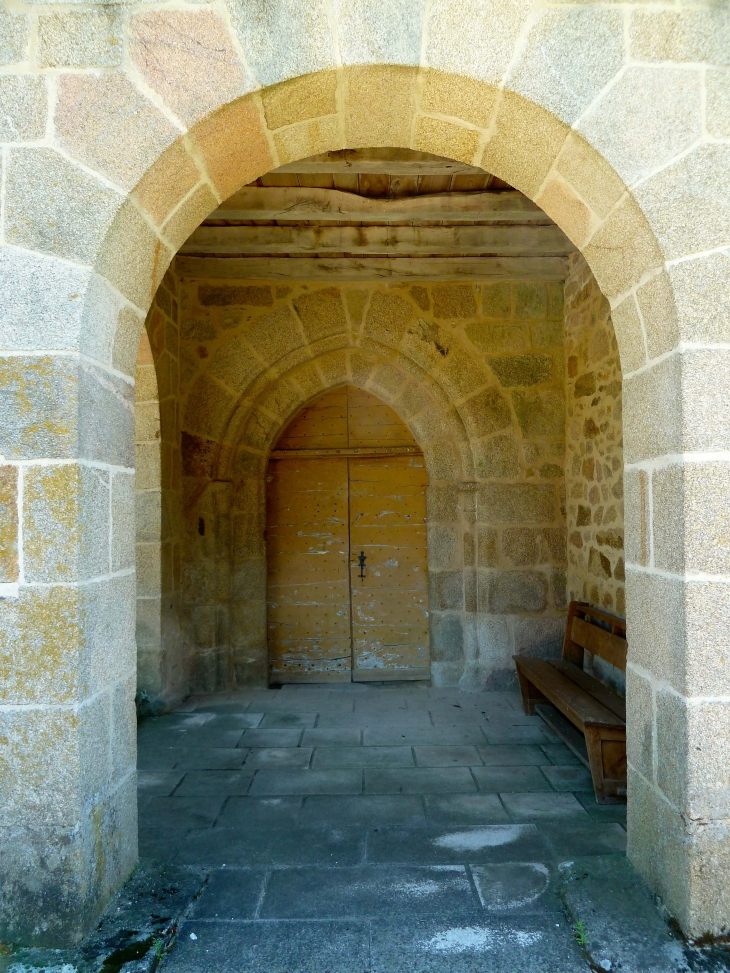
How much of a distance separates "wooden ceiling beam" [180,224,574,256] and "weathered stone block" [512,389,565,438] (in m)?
0.95

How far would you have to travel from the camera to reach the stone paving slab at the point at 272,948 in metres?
1.73

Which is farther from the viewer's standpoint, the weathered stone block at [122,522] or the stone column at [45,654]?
the weathered stone block at [122,522]

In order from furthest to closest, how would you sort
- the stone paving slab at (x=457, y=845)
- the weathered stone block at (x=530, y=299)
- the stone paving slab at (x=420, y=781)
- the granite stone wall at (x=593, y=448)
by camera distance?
the weathered stone block at (x=530, y=299), the granite stone wall at (x=593, y=448), the stone paving slab at (x=420, y=781), the stone paving slab at (x=457, y=845)

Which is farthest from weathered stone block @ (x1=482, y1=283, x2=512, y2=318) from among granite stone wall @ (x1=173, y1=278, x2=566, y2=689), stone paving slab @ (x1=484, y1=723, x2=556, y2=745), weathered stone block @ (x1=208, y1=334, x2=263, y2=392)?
stone paving slab @ (x1=484, y1=723, x2=556, y2=745)

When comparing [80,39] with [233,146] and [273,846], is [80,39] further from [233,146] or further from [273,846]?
[273,846]

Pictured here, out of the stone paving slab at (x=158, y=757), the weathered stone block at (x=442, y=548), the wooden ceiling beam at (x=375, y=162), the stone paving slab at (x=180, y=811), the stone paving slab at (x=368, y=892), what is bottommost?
the stone paving slab at (x=158, y=757)

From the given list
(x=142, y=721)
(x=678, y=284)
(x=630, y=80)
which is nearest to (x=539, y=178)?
(x=630, y=80)

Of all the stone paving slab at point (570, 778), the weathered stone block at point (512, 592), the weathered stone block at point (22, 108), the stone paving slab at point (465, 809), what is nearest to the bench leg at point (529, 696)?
the weathered stone block at point (512, 592)

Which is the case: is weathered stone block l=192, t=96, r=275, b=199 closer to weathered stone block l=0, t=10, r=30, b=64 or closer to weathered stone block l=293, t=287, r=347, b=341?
weathered stone block l=0, t=10, r=30, b=64

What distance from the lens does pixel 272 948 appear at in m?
1.81

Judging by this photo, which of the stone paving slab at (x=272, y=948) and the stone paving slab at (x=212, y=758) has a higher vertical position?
the stone paving slab at (x=272, y=948)

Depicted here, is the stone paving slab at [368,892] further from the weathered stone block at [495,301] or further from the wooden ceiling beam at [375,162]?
the weathered stone block at [495,301]

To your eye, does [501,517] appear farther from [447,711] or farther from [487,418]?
[447,711]

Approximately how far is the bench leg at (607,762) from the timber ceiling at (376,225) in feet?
8.66
